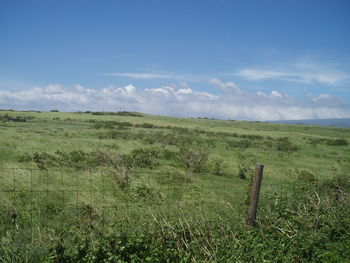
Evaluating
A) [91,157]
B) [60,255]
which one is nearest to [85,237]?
[60,255]

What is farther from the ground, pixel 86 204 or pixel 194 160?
pixel 86 204

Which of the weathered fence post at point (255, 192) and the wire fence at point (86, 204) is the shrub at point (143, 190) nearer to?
the wire fence at point (86, 204)

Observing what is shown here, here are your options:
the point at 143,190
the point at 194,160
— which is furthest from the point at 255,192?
the point at 194,160

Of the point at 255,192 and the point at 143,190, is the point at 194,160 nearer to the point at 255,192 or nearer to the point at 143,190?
the point at 143,190

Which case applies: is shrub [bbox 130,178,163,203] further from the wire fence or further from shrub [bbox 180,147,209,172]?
shrub [bbox 180,147,209,172]

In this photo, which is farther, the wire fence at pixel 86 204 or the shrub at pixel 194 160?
the shrub at pixel 194 160

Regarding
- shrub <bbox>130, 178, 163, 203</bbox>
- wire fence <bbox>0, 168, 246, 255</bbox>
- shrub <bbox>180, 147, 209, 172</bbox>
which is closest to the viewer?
wire fence <bbox>0, 168, 246, 255</bbox>

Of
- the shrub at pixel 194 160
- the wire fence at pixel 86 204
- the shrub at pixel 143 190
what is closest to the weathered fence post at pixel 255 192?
the wire fence at pixel 86 204

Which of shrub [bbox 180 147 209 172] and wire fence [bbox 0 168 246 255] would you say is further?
shrub [bbox 180 147 209 172]

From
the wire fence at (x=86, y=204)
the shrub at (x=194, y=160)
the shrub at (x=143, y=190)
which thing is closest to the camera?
the wire fence at (x=86, y=204)

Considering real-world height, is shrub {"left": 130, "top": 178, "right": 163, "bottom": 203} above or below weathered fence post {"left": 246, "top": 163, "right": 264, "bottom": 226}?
below

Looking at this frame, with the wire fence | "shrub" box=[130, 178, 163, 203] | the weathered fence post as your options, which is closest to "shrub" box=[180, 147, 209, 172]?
the wire fence

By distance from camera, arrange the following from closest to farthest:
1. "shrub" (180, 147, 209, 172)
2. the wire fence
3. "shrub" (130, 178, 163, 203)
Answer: the wire fence
"shrub" (130, 178, 163, 203)
"shrub" (180, 147, 209, 172)

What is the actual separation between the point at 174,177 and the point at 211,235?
325 inches
